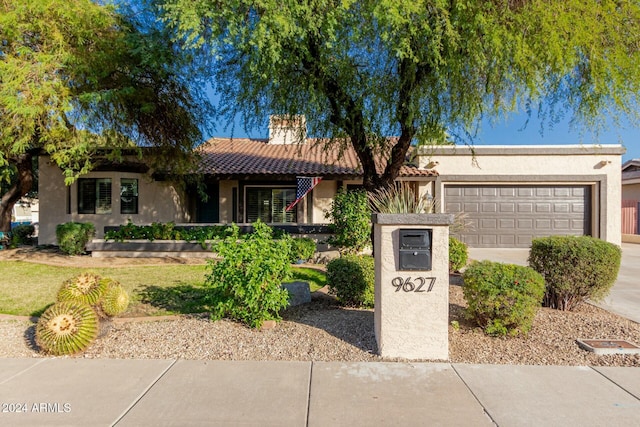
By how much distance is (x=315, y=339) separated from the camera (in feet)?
15.9

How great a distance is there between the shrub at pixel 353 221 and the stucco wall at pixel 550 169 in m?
5.46

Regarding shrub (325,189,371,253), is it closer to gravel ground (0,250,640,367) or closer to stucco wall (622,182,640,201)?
gravel ground (0,250,640,367)

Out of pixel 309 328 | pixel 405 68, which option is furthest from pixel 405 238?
pixel 405 68

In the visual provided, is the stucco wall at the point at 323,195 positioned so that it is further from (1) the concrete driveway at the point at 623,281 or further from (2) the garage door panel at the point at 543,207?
(2) the garage door panel at the point at 543,207

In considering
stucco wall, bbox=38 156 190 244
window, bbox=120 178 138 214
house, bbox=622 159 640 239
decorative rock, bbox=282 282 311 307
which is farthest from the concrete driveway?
window, bbox=120 178 138 214

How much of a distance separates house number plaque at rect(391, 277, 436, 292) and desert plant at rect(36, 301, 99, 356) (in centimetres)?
370

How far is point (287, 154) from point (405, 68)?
32.7 feet

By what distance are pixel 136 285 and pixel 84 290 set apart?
2.83 m

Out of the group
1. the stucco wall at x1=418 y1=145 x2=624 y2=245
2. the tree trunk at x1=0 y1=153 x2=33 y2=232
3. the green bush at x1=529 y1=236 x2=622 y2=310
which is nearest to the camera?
the green bush at x1=529 y1=236 x2=622 y2=310

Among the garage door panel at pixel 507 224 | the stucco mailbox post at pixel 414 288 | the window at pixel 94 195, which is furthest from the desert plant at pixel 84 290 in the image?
the garage door panel at pixel 507 224

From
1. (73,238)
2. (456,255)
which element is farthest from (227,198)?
(456,255)

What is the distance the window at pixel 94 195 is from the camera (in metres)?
14.8

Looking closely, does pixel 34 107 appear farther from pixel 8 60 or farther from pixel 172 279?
pixel 172 279

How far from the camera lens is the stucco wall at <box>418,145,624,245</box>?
1462 cm
